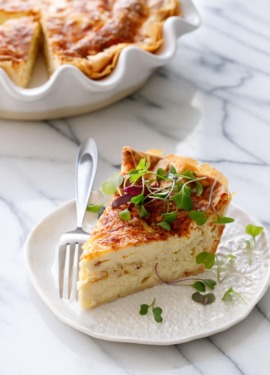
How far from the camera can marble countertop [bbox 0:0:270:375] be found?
192 cm

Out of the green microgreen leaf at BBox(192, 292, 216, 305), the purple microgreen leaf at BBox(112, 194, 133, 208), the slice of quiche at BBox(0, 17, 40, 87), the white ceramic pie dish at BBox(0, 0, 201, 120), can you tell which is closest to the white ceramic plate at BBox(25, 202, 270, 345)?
the green microgreen leaf at BBox(192, 292, 216, 305)

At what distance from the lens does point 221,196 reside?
6.89 feet

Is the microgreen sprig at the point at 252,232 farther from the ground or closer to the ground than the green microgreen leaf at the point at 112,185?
closer to the ground

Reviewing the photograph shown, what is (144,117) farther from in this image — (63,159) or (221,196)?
(221,196)

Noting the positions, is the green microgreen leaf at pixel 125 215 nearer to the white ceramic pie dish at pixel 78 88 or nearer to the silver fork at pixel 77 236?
the silver fork at pixel 77 236

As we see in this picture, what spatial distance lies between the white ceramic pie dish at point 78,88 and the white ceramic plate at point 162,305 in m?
0.55

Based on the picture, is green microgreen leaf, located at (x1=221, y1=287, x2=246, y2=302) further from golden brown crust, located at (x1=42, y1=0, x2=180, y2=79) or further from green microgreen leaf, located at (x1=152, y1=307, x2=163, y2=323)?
golden brown crust, located at (x1=42, y1=0, x2=180, y2=79)

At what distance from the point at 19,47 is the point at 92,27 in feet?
0.86

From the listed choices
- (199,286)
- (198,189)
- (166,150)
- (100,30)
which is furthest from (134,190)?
(100,30)

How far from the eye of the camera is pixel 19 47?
2.76m

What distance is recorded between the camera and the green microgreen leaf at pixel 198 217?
2.04 m

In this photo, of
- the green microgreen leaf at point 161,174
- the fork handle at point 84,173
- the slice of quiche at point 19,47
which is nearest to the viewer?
the green microgreen leaf at point 161,174

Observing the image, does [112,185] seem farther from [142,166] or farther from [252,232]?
[252,232]

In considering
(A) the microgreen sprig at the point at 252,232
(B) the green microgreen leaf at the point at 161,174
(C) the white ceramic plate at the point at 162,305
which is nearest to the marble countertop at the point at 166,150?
(C) the white ceramic plate at the point at 162,305
